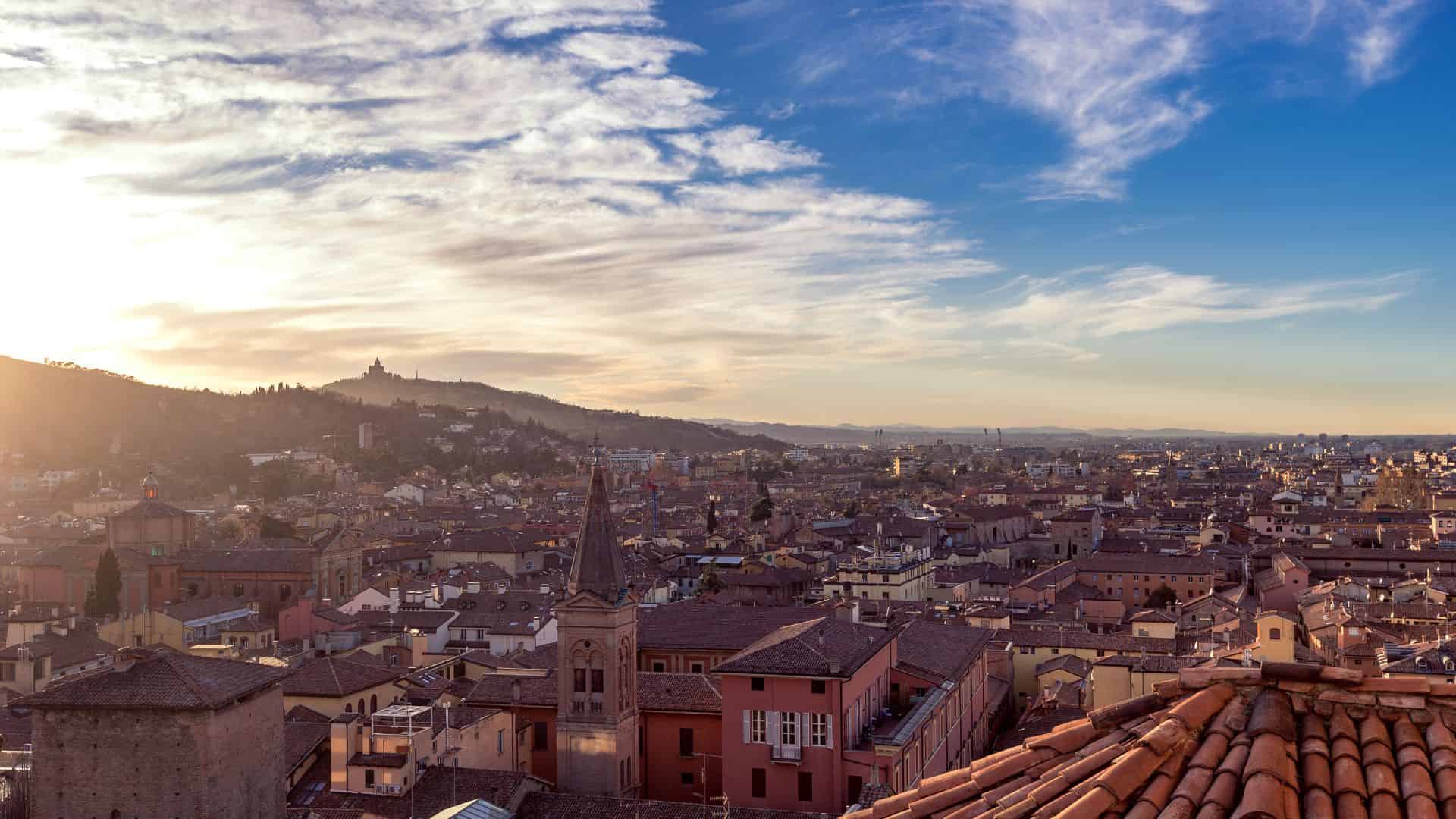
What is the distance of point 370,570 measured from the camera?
187 feet

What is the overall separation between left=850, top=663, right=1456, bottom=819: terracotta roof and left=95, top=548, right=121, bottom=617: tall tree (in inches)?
1847

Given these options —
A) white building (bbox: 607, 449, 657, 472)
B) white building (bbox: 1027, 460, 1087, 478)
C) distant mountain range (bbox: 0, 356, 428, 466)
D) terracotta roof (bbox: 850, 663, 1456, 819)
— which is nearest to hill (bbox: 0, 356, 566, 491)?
distant mountain range (bbox: 0, 356, 428, 466)

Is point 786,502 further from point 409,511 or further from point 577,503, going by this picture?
point 409,511

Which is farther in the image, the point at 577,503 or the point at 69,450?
the point at 69,450

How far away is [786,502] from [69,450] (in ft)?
238

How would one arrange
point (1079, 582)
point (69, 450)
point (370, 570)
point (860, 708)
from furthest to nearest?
point (69, 450) → point (370, 570) → point (1079, 582) → point (860, 708)

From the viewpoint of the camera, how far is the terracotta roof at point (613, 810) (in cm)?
1811

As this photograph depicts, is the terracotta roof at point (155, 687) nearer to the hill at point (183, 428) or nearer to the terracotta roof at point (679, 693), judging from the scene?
the terracotta roof at point (679, 693)

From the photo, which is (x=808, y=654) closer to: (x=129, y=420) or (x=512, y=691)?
(x=512, y=691)

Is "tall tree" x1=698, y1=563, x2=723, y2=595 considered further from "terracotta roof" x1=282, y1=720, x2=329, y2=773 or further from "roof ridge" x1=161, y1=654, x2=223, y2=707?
"roof ridge" x1=161, y1=654, x2=223, y2=707

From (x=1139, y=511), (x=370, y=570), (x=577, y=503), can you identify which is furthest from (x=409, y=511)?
(x=1139, y=511)

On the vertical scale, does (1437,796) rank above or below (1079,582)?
above

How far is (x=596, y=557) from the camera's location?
22.0 metres

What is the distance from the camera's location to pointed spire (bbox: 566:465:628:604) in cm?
2194
